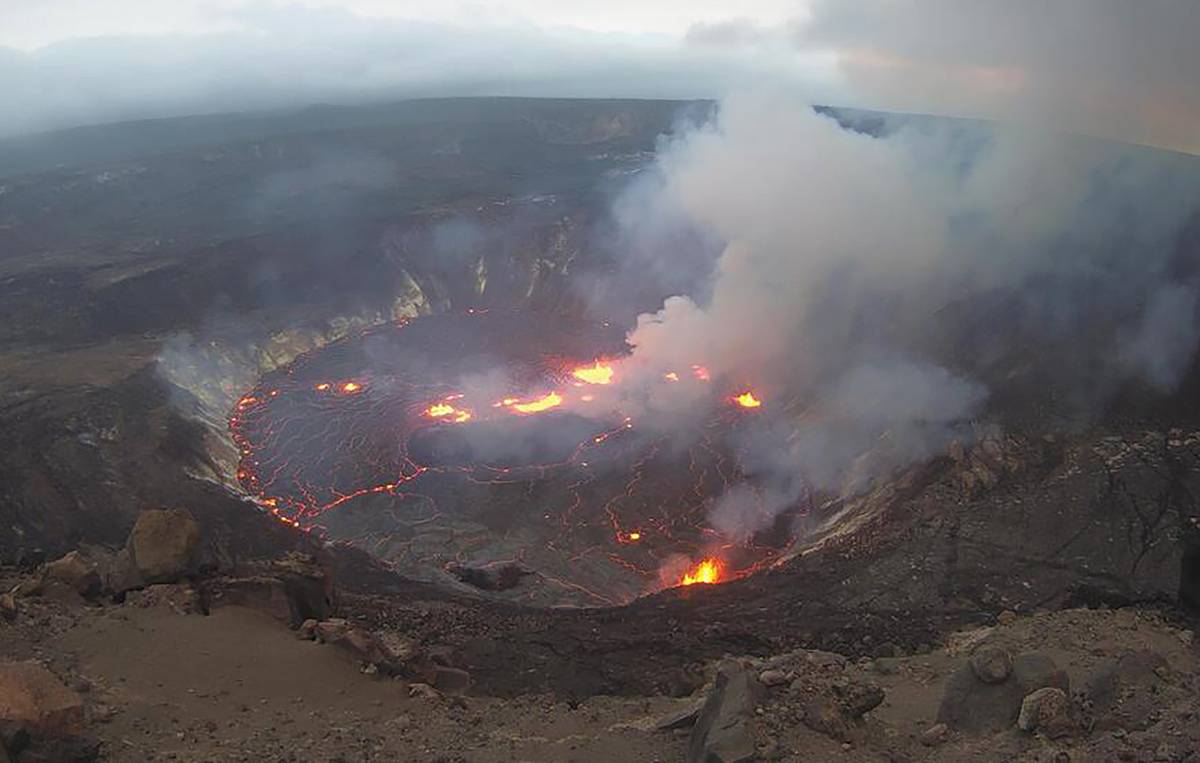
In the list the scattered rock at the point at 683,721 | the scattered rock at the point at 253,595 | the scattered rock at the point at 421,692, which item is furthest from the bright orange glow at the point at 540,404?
the scattered rock at the point at 683,721

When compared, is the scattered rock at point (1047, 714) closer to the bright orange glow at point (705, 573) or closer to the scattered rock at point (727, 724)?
the scattered rock at point (727, 724)

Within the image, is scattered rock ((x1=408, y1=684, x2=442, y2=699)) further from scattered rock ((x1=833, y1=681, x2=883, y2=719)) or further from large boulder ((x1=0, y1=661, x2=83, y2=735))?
scattered rock ((x1=833, y1=681, x2=883, y2=719))

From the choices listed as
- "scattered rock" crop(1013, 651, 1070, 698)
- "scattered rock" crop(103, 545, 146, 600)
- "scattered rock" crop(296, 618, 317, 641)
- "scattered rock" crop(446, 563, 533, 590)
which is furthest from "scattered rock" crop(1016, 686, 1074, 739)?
"scattered rock" crop(446, 563, 533, 590)

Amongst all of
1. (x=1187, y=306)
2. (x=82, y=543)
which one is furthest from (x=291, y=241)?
(x=1187, y=306)

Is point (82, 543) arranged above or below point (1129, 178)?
below

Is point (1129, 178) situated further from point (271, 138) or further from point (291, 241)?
point (271, 138)

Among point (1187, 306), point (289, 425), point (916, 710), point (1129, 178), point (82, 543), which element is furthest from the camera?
point (1129, 178)

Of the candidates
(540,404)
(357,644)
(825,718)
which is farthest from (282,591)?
(540,404)
